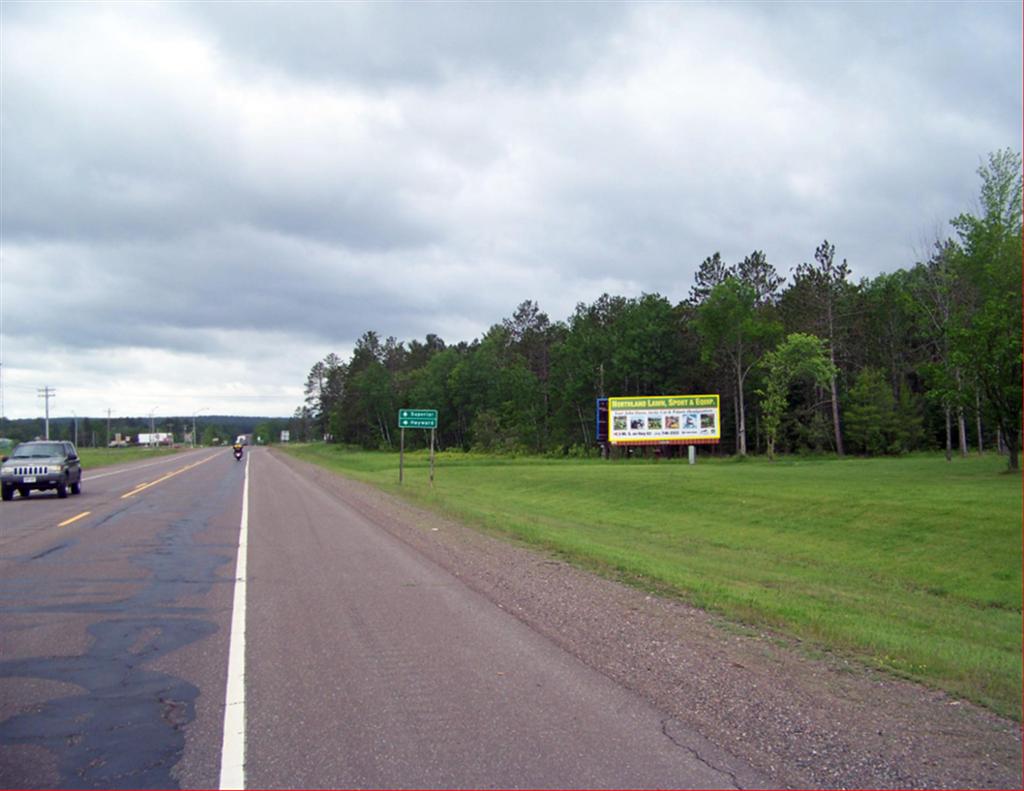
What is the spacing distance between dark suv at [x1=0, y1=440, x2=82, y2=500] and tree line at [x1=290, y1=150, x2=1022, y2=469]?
34.5 metres

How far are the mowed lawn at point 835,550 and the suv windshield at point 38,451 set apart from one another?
12801 millimetres

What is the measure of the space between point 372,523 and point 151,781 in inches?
646

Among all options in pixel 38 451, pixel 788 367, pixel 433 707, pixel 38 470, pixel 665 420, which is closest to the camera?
pixel 433 707

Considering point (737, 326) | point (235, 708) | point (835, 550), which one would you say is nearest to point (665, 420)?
point (737, 326)

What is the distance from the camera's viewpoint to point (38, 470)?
93.5 ft

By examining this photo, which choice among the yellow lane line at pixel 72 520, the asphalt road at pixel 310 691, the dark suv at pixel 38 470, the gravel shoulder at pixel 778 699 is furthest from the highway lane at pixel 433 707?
the dark suv at pixel 38 470

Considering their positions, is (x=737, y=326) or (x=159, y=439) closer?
(x=737, y=326)

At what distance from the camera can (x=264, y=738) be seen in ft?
18.0

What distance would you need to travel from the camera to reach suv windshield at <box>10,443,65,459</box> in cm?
2925

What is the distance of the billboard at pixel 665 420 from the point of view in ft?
200

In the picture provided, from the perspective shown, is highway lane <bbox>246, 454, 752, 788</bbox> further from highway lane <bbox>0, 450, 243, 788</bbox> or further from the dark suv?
the dark suv

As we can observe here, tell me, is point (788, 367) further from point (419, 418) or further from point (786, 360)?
point (419, 418)

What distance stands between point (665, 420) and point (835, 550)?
1629 inches

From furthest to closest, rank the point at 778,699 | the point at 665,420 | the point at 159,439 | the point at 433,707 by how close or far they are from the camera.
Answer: the point at 159,439 < the point at 665,420 < the point at 778,699 < the point at 433,707
